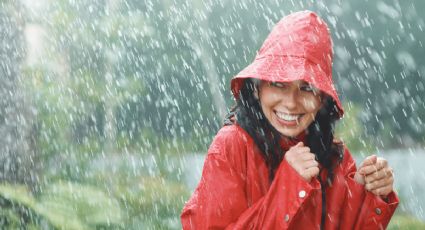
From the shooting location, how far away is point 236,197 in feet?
7.06

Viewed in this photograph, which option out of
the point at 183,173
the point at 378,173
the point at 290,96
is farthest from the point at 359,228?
the point at 183,173

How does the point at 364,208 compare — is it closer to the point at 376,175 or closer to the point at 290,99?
the point at 376,175

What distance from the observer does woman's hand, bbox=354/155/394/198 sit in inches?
88.6

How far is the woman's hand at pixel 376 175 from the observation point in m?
2.25

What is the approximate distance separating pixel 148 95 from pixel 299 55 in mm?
12184

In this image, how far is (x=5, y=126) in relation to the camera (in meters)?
7.28

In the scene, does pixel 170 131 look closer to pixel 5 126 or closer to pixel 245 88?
pixel 5 126

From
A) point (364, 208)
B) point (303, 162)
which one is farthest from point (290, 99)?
point (364, 208)

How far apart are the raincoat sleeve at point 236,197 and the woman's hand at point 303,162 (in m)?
0.02

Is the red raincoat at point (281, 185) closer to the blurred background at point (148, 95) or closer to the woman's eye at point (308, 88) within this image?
the woman's eye at point (308, 88)

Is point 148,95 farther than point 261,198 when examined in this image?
Yes

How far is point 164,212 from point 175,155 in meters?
5.09

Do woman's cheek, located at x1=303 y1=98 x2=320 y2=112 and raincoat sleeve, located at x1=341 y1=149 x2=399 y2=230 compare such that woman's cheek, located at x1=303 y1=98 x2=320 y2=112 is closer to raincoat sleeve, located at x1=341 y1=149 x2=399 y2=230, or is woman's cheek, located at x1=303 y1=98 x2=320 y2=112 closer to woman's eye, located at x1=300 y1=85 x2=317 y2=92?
woman's eye, located at x1=300 y1=85 x2=317 y2=92

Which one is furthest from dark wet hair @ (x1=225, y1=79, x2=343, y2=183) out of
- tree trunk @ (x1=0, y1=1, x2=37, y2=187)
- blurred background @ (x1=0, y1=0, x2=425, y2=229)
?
tree trunk @ (x1=0, y1=1, x2=37, y2=187)
